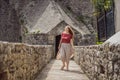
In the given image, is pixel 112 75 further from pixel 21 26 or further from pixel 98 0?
pixel 21 26

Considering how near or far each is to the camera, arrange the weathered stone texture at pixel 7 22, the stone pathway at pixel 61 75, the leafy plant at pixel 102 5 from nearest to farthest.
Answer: the stone pathway at pixel 61 75, the leafy plant at pixel 102 5, the weathered stone texture at pixel 7 22

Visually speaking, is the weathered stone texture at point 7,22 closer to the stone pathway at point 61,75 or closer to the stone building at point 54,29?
the stone building at point 54,29

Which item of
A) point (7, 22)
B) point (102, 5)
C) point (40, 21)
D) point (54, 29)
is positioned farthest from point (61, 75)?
point (7, 22)

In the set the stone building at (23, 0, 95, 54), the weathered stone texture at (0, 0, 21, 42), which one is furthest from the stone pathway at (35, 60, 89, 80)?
the weathered stone texture at (0, 0, 21, 42)

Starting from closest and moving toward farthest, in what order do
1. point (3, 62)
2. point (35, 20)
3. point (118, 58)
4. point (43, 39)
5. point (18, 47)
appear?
point (118, 58) → point (3, 62) → point (18, 47) → point (43, 39) → point (35, 20)

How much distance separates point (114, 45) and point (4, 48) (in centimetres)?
162

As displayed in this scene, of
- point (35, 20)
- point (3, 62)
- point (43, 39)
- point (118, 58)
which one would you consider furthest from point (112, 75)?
point (35, 20)

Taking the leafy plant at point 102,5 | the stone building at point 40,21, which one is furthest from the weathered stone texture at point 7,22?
the leafy plant at point 102,5

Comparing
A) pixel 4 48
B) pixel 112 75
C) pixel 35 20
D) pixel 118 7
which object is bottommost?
pixel 112 75

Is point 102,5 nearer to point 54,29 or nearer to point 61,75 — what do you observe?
point 54,29

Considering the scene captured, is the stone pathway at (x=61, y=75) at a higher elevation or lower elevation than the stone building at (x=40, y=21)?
lower

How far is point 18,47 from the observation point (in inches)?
253

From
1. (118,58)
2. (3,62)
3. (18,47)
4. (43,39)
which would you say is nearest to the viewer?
(118,58)

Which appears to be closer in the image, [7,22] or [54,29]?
[54,29]
